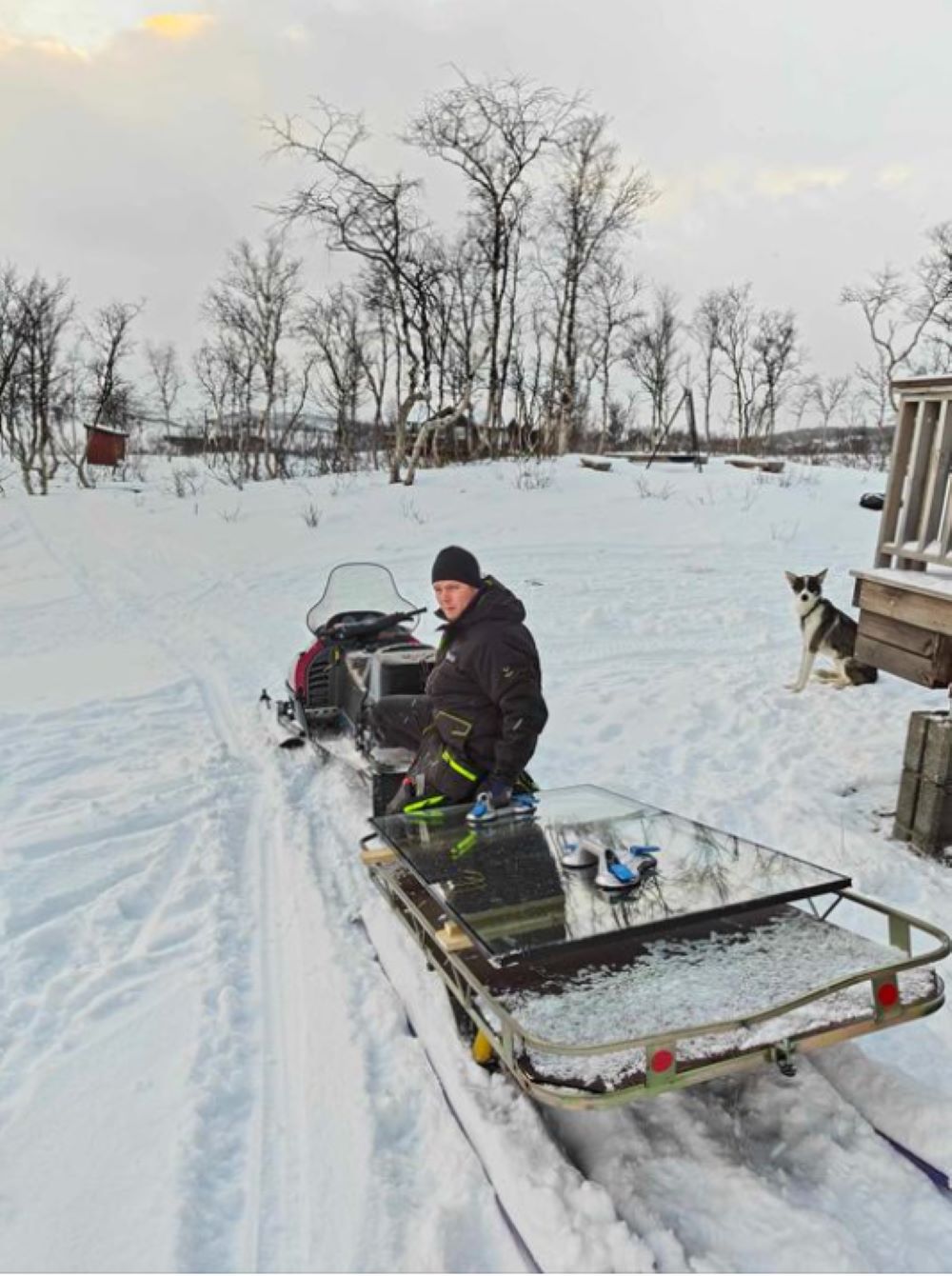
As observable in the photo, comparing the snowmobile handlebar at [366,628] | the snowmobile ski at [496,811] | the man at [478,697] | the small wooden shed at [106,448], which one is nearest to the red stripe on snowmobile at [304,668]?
the snowmobile handlebar at [366,628]

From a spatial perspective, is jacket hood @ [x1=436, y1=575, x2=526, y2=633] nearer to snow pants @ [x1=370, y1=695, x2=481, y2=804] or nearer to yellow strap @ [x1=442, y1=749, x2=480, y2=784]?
snow pants @ [x1=370, y1=695, x2=481, y2=804]

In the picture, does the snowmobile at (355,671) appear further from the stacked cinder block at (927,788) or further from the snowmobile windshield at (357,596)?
the stacked cinder block at (927,788)

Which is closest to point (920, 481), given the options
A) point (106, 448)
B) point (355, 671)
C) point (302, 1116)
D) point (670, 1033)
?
point (355, 671)

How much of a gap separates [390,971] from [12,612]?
9460 mm

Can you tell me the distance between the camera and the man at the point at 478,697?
351cm

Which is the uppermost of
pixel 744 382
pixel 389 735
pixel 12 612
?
pixel 744 382

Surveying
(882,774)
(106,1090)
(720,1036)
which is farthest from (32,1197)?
(882,774)

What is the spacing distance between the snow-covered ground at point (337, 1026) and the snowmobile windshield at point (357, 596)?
1.08 metres

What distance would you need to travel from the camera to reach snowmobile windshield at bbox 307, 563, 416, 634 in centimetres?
617

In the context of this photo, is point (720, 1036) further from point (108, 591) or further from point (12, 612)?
point (108, 591)

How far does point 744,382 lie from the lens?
41.2m

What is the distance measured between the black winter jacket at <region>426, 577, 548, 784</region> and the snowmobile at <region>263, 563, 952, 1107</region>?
0.96 ft

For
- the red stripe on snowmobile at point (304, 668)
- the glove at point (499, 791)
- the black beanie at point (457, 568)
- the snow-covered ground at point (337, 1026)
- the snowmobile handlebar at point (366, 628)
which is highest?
the black beanie at point (457, 568)

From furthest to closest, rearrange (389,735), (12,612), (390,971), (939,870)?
(12,612) < (389,735) < (939,870) < (390,971)
